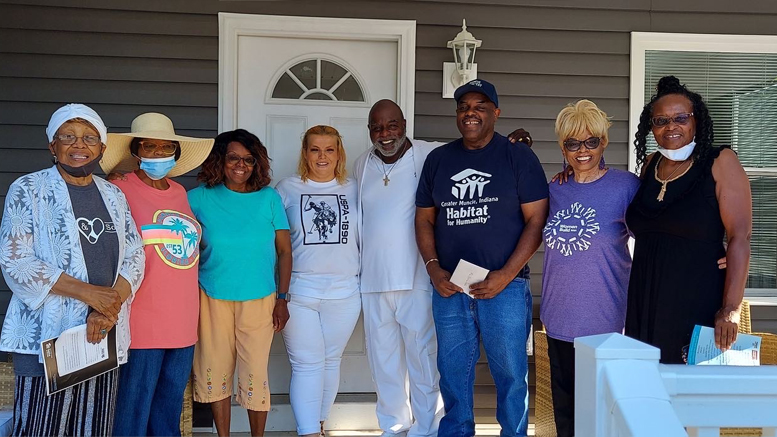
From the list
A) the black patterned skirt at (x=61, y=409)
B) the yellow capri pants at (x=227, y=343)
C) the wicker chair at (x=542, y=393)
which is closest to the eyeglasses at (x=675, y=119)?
the wicker chair at (x=542, y=393)

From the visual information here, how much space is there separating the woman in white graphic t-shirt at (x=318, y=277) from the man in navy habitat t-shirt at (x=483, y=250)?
41 centimetres

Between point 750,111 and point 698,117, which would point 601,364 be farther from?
point 750,111

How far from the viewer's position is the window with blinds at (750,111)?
4297mm

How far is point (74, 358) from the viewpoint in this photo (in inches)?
93.0

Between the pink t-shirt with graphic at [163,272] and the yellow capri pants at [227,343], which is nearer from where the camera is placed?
the pink t-shirt with graphic at [163,272]

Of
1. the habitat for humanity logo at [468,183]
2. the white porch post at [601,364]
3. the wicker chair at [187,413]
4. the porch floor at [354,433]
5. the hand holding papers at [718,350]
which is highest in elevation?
the habitat for humanity logo at [468,183]

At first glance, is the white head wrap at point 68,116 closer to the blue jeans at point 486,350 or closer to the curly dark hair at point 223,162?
the curly dark hair at point 223,162

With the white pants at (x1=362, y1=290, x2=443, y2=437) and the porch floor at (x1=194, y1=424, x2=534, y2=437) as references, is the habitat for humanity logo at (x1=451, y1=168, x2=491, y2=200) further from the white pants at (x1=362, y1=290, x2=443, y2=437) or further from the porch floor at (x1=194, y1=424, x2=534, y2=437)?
the porch floor at (x1=194, y1=424, x2=534, y2=437)

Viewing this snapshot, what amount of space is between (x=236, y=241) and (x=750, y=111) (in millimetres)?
3192

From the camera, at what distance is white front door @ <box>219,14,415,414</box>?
13.1 ft

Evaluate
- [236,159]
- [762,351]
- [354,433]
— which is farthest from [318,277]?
[762,351]

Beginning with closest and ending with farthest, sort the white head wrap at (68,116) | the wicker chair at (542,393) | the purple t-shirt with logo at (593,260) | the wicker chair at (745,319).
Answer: the white head wrap at (68,116) < the purple t-shirt with logo at (593,260) < the wicker chair at (542,393) < the wicker chair at (745,319)

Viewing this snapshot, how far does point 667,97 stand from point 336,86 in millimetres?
2027

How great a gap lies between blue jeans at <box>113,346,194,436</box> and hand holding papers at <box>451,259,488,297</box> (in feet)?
3.79
